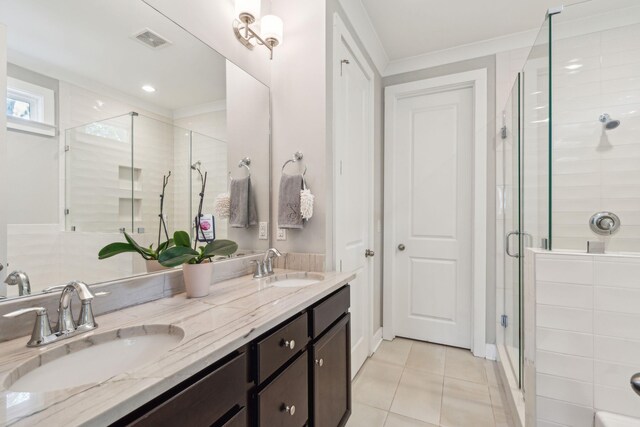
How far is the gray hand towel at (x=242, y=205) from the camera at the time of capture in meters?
1.64

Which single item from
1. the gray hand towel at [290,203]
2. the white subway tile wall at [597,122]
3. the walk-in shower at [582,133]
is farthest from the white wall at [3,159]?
the white subway tile wall at [597,122]

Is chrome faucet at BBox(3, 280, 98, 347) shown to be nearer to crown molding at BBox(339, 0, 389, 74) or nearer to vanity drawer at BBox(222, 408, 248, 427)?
vanity drawer at BBox(222, 408, 248, 427)

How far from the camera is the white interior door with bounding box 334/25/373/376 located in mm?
1875

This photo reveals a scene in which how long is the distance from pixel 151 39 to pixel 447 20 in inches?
A: 81.7

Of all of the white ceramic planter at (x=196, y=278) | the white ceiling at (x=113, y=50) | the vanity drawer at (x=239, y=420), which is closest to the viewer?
the vanity drawer at (x=239, y=420)

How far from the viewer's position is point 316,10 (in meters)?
1.69

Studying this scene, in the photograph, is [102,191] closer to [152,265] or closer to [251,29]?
[152,265]

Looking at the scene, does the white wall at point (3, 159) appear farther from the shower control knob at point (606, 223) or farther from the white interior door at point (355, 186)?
the shower control knob at point (606, 223)

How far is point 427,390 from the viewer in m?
1.94

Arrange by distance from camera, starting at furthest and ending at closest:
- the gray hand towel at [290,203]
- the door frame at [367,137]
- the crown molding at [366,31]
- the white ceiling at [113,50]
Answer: the crown molding at [366,31]
the door frame at [367,137]
the gray hand towel at [290,203]
the white ceiling at [113,50]

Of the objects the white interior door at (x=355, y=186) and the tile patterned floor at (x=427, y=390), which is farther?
the white interior door at (x=355, y=186)

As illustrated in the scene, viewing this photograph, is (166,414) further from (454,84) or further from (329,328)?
(454,84)

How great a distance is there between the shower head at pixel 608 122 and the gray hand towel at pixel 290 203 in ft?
5.68

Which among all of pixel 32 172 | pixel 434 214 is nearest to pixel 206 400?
pixel 32 172
